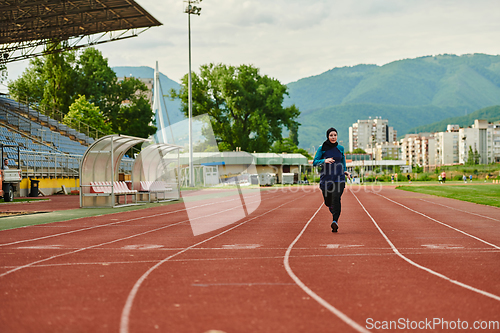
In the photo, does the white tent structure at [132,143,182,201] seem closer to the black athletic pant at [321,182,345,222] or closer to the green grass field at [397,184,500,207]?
the black athletic pant at [321,182,345,222]

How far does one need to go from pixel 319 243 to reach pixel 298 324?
5.77 meters

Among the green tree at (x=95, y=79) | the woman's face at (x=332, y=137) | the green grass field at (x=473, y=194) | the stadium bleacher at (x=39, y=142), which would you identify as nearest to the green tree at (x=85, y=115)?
the green tree at (x=95, y=79)

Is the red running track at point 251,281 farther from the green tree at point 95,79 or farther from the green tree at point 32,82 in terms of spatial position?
the green tree at point 32,82

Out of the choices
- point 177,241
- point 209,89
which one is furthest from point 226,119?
point 177,241

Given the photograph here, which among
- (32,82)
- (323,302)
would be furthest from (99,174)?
(32,82)

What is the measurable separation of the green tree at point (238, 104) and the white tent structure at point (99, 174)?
1865 inches

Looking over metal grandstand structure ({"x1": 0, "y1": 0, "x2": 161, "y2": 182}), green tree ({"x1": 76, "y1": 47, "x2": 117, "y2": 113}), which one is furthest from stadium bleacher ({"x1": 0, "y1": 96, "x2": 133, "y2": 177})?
green tree ({"x1": 76, "y1": 47, "x2": 117, "y2": 113})

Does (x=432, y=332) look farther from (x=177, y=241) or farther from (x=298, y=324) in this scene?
(x=177, y=241)

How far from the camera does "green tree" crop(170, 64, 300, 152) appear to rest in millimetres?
70562

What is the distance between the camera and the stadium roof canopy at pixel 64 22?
3167cm

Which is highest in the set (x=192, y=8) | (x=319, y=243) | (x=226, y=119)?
(x=192, y=8)

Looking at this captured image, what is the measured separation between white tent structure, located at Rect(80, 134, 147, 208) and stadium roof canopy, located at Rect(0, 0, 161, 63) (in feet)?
40.7

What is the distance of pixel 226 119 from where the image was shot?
2862 inches

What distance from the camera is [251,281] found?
256 inches
